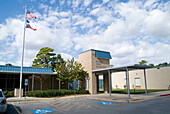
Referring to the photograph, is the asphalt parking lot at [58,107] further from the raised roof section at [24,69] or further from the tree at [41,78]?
the tree at [41,78]

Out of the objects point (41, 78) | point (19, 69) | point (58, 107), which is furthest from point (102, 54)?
point (58, 107)

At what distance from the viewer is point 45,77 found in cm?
2650

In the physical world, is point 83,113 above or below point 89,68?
below

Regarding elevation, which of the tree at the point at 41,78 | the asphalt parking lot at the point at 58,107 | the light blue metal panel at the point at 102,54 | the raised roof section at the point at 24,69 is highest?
the light blue metal panel at the point at 102,54

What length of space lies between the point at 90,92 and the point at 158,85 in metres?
23.0

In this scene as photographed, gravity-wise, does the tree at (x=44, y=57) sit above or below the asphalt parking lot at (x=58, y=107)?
above

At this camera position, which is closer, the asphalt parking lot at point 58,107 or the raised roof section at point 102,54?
the asphalt parking lot at point 58,107

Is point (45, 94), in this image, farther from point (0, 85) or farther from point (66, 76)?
point (0, 85)

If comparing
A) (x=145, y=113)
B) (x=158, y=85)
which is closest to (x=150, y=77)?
(x=158, y=85)

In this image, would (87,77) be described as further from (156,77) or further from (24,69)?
(156,77)

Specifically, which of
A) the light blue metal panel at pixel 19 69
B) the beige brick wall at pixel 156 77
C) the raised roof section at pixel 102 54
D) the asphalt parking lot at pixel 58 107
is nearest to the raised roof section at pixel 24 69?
the light blue metal panel at pixel 19 69

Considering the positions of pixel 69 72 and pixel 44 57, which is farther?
pixel 44 57

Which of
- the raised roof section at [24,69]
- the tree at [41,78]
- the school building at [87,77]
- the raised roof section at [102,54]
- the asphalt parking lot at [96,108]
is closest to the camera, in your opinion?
the asphalt parking lot at [96,108]

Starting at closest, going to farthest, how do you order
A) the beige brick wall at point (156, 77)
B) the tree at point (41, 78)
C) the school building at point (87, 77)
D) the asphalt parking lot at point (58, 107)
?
the asphalt parking lot at point (58, 107) < the school building at point (87, 77) < the tree at point (41, 78) < the beige brick wall at point (156, 77)
